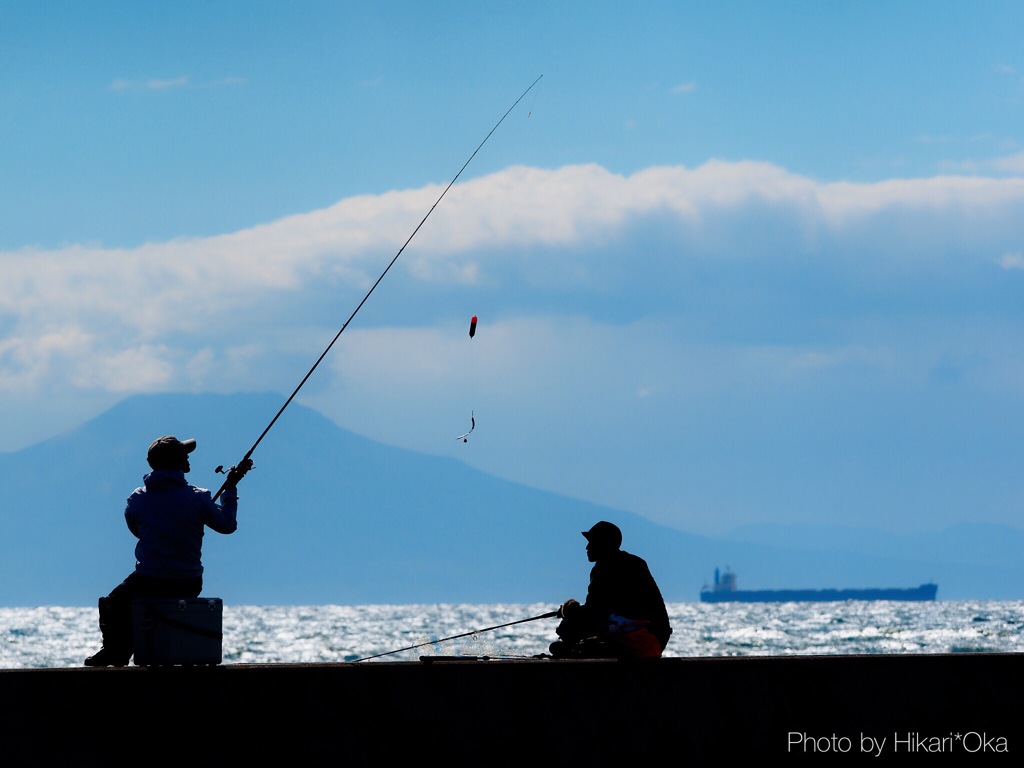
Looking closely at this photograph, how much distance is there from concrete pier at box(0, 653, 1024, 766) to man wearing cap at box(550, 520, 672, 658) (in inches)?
44.7

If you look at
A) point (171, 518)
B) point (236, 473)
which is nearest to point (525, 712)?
point (236, 473)

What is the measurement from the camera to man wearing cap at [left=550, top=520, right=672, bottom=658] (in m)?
7.64

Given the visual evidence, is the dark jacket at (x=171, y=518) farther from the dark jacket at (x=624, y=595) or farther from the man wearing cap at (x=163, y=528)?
the dark jacket at (x=624, y=595)

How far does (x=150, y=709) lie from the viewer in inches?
249

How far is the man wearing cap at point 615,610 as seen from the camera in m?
7.64

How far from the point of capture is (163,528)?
725cm

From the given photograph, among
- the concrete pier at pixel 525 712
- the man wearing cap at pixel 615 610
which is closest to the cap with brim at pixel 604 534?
the man wearing cap at pixel 615 610

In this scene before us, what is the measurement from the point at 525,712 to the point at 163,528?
76.7 inches

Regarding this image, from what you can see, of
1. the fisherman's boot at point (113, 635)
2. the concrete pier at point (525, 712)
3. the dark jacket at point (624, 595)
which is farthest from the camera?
the dark jacket at point (624, 595)

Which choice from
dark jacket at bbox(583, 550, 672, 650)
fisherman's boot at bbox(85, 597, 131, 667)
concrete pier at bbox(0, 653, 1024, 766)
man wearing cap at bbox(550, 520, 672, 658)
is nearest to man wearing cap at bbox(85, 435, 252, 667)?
fisherman's boot at bbox(85, 597, 131, 667)

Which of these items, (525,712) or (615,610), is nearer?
(525,712)

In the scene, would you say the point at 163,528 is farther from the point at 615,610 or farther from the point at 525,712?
the point at 615,610

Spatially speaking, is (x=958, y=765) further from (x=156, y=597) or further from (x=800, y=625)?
(x=800, y=625)

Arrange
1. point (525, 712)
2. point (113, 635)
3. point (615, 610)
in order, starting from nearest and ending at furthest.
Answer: point (525, 712) < point (113, 635) < point (615, 610)
